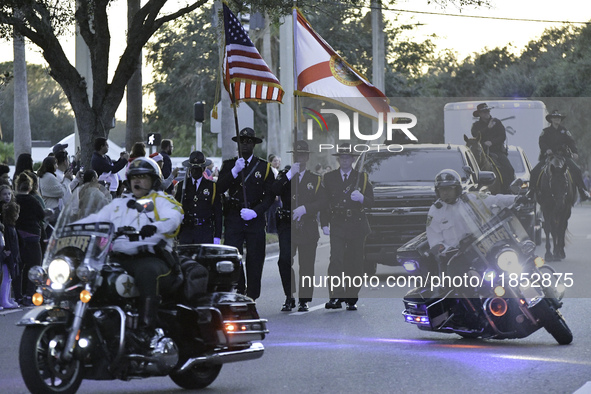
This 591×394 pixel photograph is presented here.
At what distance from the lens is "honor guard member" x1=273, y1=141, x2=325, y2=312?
44.5 ft

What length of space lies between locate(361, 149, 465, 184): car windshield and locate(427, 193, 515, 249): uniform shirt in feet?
1.12

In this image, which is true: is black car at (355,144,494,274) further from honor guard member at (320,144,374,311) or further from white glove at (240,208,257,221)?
white glove at (240,208,257,221)

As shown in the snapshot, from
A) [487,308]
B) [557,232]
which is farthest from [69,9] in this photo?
[487,308]

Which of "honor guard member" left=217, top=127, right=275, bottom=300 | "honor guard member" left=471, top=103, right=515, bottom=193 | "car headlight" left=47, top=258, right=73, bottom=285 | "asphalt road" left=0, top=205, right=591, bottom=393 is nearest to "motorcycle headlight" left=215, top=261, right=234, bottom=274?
"asphalt road" left=0, top=205, right=591, bottom=393

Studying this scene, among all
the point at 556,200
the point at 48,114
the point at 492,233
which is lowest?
the point at 492,233

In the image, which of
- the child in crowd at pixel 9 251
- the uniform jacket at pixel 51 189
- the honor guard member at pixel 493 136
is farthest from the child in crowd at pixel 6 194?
the honor guard member at pixel 493 136

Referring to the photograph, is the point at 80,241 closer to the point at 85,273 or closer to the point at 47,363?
the point at 85,273

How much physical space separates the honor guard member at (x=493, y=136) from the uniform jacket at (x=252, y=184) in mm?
2891

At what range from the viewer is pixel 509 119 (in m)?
10.8

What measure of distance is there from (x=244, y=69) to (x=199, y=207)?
2.27m

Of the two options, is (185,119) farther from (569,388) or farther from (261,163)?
(569,388)

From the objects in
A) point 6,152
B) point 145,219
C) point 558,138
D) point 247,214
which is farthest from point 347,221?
point 6,152

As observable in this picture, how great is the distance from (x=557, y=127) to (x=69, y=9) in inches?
470

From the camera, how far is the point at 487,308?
10.3 m
